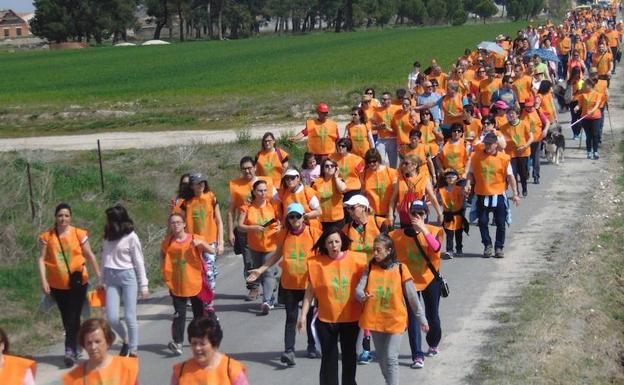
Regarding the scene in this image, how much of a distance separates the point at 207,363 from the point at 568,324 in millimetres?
5920

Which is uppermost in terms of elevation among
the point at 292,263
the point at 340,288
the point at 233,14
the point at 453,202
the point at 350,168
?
the point at 233,14

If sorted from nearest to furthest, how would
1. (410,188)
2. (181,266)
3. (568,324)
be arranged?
1. (181,266)
2. (568,324)
3. (410,188)

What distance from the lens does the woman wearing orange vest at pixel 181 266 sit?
438 inches

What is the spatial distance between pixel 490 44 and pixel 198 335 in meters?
22.7

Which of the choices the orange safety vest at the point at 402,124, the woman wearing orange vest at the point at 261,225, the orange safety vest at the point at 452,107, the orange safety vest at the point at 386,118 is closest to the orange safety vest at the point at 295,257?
the woman wearing orange vest at the point at 261,225

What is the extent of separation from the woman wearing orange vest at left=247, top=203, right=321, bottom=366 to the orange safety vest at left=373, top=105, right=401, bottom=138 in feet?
28.7

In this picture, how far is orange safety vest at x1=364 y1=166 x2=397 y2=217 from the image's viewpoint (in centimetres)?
1354

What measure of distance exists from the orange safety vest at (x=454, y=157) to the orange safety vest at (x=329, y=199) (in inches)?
106

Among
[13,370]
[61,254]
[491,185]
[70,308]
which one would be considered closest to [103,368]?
[13,370]

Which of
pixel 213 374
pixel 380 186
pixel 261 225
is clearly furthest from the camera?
pixel 380 186

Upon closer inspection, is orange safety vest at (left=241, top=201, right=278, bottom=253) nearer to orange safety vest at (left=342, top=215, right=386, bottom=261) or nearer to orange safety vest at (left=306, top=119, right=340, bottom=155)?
orange safety vest at (left=342, top=215, right=386, bottom=261)

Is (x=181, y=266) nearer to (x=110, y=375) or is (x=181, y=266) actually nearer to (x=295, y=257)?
(x=295, y=257)

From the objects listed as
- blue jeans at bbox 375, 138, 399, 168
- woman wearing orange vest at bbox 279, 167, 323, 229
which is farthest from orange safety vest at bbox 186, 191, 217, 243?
blue jeans at bbox 375, 138, 399, 168

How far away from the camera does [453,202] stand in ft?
48.5
